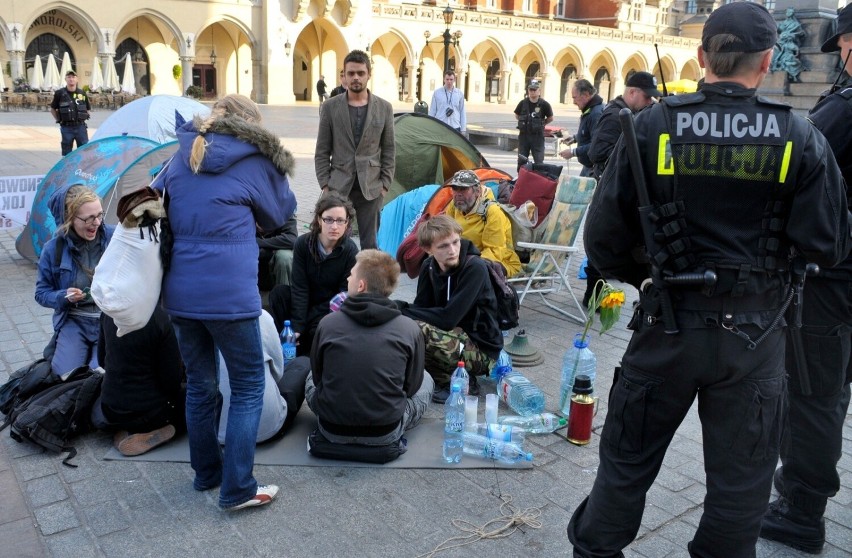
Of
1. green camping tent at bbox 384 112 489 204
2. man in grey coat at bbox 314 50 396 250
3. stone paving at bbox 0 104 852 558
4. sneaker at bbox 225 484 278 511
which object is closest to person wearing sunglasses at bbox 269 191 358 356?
man in grey coat at bbox 314 50 396 250

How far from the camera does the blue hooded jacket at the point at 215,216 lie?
297 centimetres

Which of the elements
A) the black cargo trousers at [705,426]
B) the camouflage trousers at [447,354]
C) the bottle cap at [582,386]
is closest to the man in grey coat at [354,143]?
the camouflage trousers at [447,354]

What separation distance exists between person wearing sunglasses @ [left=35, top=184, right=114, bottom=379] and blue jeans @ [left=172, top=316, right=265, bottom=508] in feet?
5.36

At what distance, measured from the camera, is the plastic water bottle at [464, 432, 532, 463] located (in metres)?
3.89

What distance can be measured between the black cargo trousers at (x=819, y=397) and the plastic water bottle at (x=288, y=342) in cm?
294

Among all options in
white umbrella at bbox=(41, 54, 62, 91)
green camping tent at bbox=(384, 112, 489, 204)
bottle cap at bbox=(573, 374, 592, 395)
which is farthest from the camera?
white umbrella at bbox=(41, 54, 62, 91)

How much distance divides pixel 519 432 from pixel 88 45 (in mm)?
37908

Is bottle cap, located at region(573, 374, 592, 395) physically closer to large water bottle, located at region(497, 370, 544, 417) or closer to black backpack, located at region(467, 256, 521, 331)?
large water bottle, located at region(497, 370, 544, 417)

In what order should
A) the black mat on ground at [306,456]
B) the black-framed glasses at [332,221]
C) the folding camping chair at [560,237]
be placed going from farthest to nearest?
the folding camping chair at [560,237], the black-framed glasses at [332,221], the black mat on ground at [306,456]

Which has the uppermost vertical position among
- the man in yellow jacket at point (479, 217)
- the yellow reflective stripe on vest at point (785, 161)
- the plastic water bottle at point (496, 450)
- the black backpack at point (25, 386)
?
the yellow reflective stripe on vest at point (785, 161)

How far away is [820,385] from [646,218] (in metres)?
1.27

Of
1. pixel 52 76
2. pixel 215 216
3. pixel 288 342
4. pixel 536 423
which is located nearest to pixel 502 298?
pixel 536 423

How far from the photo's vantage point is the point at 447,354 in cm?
461

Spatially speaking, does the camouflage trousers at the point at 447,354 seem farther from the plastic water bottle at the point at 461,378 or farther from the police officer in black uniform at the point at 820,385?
the police officer in black uniform at the point at 820,385
